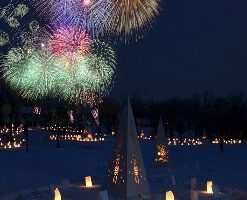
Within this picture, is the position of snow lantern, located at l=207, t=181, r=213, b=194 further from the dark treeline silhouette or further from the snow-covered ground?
the dark treeline silhouette

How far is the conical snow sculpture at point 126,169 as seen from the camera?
55.1 feet

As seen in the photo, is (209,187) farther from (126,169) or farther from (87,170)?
(87,170)

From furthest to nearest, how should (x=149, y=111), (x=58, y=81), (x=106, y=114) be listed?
(x=149, y=111)
(x=106, y=114)
(x=58, y=81)

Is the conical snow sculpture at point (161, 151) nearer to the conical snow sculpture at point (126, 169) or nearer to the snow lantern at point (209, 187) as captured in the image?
the snow lantern at point (209, 187)

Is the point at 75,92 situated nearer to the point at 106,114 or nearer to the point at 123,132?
the point at 123,132

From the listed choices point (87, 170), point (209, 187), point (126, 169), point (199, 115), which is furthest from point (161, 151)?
point (199, 115)

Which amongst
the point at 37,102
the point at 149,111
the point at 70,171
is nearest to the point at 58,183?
the point at 70,171

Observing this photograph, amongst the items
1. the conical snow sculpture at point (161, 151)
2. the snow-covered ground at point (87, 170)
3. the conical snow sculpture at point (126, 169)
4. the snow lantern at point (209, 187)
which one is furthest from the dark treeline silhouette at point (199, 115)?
the conical snow sculpture at point (126, 169)

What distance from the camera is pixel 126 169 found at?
666 inches

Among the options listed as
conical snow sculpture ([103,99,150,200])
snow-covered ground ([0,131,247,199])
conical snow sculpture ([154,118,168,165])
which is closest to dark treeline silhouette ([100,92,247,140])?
snow-covered ground ([0,131,247,199])

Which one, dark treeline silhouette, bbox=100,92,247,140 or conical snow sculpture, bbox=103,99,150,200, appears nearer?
conical snow sculpture, bbox=103,99,150,200

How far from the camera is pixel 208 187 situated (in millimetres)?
18828

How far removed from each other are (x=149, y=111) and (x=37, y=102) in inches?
1107

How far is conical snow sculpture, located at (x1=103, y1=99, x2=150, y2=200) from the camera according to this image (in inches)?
661
